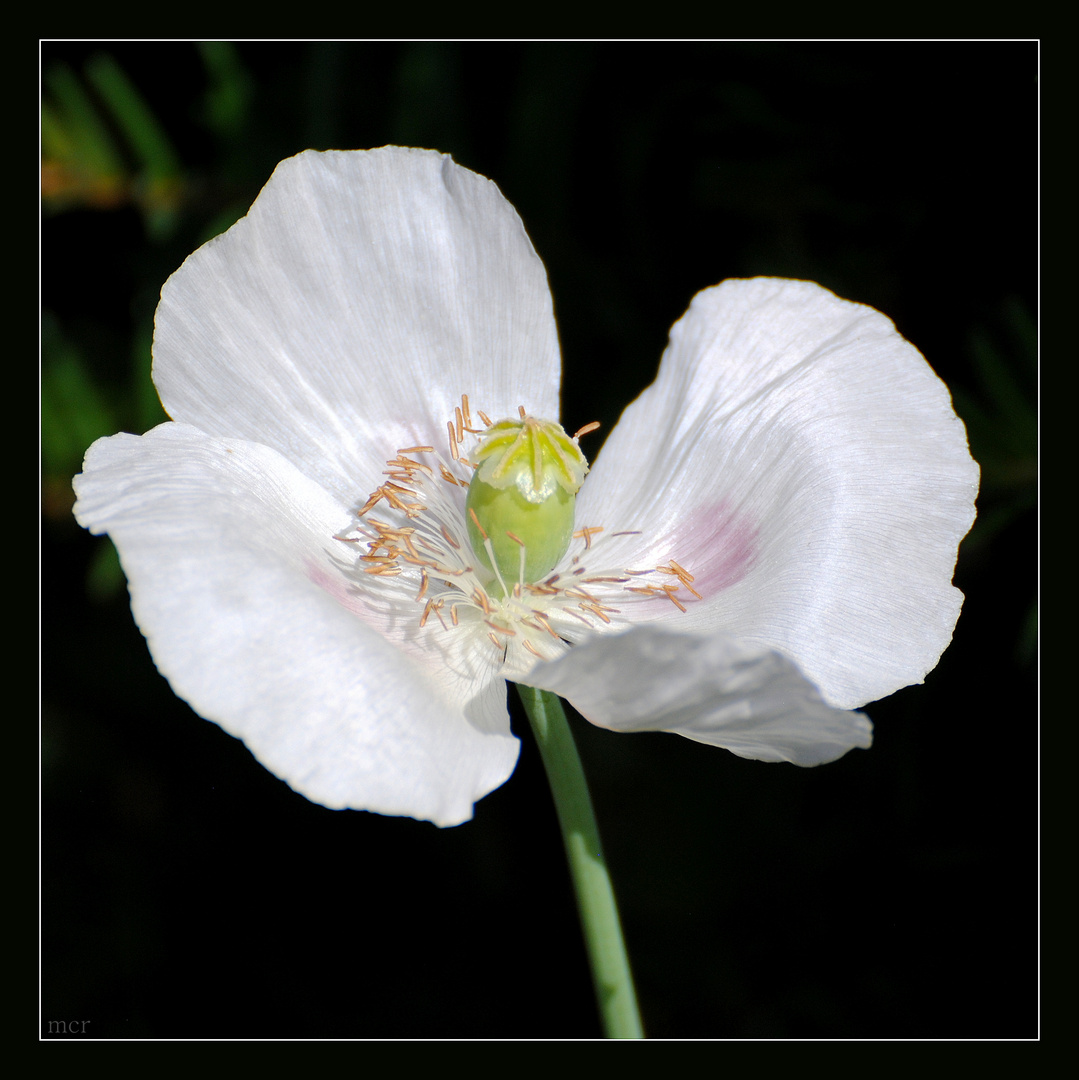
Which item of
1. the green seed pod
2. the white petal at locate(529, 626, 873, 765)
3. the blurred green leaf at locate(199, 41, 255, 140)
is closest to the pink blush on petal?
the green seed pod

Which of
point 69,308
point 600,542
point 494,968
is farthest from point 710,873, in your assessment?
point 69,308

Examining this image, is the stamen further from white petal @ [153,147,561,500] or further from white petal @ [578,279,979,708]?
white petal @ [153,147,561,500]

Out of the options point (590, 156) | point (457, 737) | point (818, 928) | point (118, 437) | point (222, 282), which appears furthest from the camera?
point (590, 156)

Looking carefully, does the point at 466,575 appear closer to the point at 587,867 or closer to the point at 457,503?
the point at 457,503

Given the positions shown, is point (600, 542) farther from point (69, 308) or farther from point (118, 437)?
point (69, 308)

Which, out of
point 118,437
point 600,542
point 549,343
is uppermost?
point 549,343

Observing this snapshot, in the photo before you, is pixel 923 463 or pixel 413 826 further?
pixel 413 826

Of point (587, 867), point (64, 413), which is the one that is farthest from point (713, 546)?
point (64, 413)

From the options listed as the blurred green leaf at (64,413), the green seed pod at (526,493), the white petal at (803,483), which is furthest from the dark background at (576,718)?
the green seed pod at (526,493)
